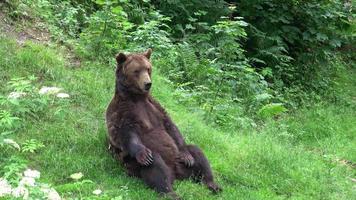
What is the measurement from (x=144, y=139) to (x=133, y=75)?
805 millimetres

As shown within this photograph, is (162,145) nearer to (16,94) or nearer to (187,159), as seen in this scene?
(187,159)

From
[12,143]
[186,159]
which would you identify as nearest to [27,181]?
[12,143]

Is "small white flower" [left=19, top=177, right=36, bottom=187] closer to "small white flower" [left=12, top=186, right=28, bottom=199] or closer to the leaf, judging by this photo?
"small white flower" [left=12, top=186, right=28, bottom=199]

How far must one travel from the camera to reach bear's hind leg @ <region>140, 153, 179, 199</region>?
22.0 ft

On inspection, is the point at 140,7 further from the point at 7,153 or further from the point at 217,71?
the point at 7,153

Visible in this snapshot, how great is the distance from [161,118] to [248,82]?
532cm

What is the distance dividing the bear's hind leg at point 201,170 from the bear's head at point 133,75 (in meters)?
1.01

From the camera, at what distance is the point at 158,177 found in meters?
6.77

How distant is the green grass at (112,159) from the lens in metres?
7.05

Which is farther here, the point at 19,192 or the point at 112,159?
the point at 112,159

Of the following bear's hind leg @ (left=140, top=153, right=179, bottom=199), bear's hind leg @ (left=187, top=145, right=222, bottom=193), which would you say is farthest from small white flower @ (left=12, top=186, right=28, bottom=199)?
bear's hind leg @ (left=187, top=145, right=222, bottom=193)

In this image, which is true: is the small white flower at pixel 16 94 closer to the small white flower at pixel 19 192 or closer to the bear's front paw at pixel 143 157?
the bear's front paw at pixel 143 157

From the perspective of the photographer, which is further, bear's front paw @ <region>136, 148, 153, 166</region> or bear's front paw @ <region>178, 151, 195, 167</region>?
bear's front paw @ <region>178, 151, 195, 167</region>

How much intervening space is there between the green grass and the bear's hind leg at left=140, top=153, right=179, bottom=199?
0.10 metres
